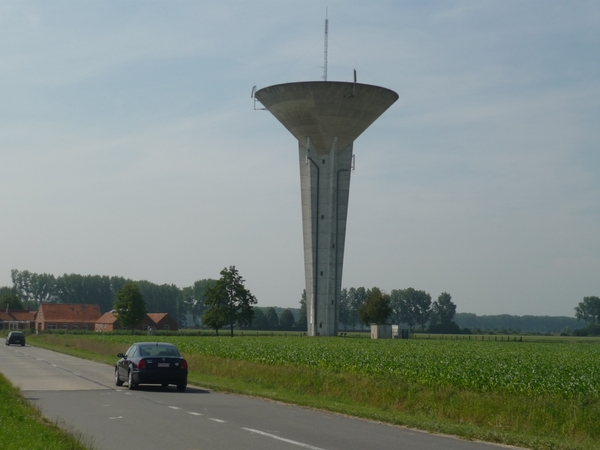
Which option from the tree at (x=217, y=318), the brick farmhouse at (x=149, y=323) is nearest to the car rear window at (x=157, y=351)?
the tree at (x=217, y=318)

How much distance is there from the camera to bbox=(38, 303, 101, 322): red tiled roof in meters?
152

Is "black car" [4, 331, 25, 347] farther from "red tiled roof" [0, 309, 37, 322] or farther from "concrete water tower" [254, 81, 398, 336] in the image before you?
"red tiled roof" [0, 309, 37, 322]

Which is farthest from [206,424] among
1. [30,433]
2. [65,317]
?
[65,317]

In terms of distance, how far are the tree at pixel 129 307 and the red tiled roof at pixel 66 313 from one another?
125 ft

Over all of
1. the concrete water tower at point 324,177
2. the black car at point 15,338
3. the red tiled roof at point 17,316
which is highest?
the concrete water tower at point 324,177

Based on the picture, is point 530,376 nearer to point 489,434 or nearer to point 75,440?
point 489,434

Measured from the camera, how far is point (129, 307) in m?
118

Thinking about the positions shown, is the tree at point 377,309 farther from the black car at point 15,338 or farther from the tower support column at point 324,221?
the black car at point 15,338

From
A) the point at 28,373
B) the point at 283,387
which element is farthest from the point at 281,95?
the point at 283,387

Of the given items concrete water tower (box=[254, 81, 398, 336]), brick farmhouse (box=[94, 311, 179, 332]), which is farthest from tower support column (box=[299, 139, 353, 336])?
brick farmhouse (box=[94, 311, 179, 332])

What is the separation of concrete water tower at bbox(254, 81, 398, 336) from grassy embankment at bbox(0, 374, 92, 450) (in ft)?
203

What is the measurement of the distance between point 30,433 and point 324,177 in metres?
70.0

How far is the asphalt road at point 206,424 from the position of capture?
45.3 feet

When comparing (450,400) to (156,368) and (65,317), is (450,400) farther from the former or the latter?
(65,317)
